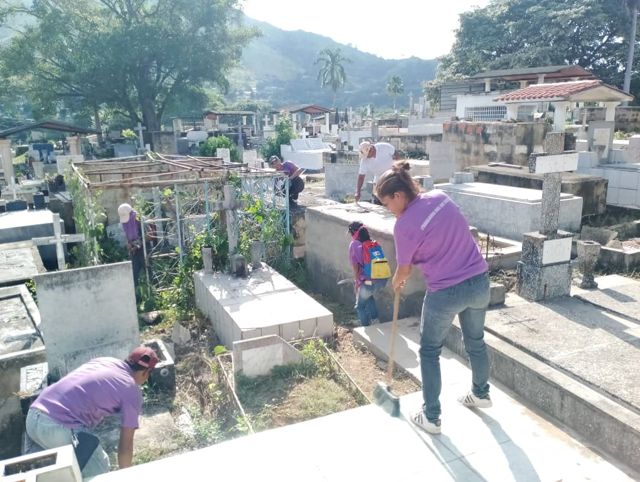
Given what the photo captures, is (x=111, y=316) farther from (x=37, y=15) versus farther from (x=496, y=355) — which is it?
(x=37, y=15)

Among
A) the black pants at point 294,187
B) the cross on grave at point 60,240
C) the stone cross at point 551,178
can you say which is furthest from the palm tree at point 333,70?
the stone cross at point 551,178

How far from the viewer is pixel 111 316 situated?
5754 millimetres

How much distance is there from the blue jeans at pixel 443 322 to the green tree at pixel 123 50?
Answer: 32.2m

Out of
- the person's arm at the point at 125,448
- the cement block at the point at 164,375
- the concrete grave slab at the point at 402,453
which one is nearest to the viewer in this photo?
the concrete grave slab at the point at 402,453

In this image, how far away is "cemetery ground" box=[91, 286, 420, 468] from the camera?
15.0 ft

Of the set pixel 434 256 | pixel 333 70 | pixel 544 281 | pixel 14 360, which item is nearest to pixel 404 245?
pixel 434 256

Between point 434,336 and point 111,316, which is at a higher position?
point 434,336

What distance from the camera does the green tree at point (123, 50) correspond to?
30984 mm

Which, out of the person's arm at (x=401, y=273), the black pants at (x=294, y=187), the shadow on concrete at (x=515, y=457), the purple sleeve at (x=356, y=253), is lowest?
the shadow on concrete at (x=515, y=457)

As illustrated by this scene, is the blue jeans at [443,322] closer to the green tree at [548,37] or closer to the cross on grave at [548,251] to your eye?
the cross on grave at [548,251]

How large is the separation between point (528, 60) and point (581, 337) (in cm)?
3450

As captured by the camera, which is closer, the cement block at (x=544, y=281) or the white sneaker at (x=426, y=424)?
the white sneaker at (x=426, y=424)

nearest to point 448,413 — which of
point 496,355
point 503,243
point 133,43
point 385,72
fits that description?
point 496,355

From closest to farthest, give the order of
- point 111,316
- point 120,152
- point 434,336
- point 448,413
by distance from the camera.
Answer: point 434,336 → point 448,413 → point 111,316 → point 120,152
